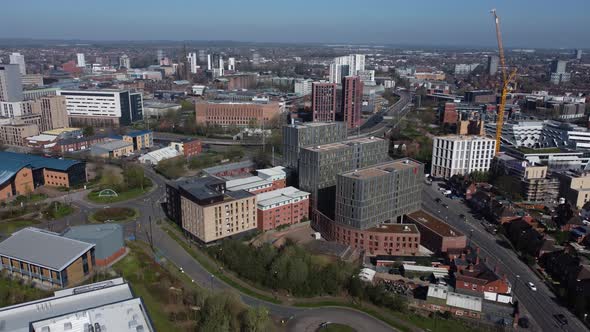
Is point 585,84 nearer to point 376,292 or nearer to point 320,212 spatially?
point 320,212

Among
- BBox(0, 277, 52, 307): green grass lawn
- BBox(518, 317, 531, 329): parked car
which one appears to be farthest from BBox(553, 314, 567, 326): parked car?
BBox(0, 277, 52, 307): green grass lawn

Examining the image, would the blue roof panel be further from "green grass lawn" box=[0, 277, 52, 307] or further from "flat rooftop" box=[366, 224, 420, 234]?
"flat rooftop" box=[366, 224, 420, 234]

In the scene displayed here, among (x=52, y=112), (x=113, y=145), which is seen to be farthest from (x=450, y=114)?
(x=52, y=112)

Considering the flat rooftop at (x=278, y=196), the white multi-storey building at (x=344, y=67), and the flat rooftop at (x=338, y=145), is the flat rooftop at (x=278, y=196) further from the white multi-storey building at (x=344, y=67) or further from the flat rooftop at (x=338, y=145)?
the white multi-storey building at (x=344, y=67)

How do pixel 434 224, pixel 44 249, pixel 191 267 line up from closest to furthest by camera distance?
1. pixel 44 249
2. pixel 191 267
3. pixel 434 224

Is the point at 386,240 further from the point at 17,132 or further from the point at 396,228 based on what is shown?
the point at 17,132

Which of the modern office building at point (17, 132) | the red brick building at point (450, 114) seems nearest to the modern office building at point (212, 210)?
the modern office building at point (17, 132)
